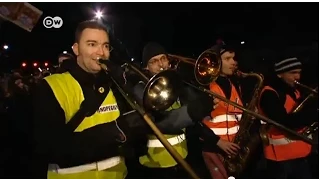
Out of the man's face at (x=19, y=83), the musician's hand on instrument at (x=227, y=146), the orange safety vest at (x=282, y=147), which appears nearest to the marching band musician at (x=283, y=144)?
the orange safety vest at (x=282, y=147)

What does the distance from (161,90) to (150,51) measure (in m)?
1.68

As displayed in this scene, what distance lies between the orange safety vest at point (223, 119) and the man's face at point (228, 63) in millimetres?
337

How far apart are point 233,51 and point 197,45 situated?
43.7 feet

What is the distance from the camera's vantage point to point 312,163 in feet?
17.6

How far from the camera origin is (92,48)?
10.2 ft

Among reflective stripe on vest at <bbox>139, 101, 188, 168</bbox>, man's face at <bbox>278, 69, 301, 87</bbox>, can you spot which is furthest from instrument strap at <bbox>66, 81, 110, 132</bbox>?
man's face at <bbox>278, 69, 301, 87</bbox>

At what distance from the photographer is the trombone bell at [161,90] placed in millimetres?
3037

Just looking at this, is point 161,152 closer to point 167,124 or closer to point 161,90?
point 167,124

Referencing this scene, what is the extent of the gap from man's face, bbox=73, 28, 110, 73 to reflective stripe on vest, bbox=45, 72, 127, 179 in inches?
6.4

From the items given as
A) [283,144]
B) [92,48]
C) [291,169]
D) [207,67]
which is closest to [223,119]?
[207,67]

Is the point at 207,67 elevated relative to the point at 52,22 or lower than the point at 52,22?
lower

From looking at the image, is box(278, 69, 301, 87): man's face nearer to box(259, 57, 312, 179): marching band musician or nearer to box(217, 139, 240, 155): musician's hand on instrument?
box(259, 57, 312, 179): marching band musician

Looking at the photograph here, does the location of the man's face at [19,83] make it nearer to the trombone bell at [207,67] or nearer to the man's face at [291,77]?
the trombone bell at [207,67]

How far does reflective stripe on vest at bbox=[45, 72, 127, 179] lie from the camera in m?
2.89
